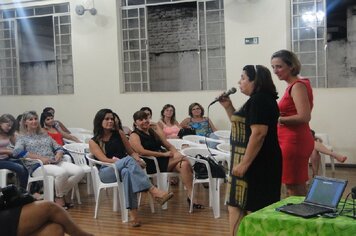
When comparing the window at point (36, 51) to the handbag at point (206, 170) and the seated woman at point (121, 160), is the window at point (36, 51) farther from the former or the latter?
the handbag at point (206, 170)

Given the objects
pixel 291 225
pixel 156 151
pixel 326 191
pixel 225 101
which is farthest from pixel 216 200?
pixel 291 225

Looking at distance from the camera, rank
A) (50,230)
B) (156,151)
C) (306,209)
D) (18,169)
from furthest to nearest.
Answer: (156,151) < (18,169) < (50,230) < (306,209)

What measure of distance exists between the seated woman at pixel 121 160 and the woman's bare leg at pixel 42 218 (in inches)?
56.3

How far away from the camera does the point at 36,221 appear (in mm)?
3428

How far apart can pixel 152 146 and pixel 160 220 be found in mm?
897

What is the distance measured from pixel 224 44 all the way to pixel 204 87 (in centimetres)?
80

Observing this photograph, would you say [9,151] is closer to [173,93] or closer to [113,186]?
[113,186]

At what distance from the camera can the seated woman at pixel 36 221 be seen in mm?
3330

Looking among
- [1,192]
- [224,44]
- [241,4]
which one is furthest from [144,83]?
[1,192]

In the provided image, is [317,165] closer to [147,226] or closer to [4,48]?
[147,226]

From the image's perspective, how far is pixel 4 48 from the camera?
421 inches

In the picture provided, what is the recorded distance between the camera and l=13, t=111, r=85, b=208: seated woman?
5.71 meters

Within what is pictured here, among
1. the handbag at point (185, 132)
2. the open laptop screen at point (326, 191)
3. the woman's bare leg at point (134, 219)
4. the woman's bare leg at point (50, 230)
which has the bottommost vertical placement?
the woman's bare leg at point (134, 219)

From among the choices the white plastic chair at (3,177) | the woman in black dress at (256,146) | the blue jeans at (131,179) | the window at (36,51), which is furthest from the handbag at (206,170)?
the window at (36,51)
